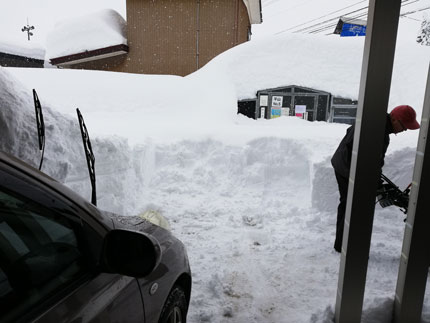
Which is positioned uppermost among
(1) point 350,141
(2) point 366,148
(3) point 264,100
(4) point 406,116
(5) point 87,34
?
(5) point 87,34

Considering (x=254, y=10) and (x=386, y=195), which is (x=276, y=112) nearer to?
(x=254, y=10)

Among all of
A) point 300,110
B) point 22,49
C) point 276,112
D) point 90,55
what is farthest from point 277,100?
point 22,49

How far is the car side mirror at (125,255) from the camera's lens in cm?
124

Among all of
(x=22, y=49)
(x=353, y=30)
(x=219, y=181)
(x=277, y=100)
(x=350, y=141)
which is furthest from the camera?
(x=22, y=49)

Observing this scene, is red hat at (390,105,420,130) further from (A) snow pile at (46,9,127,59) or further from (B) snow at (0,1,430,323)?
(A) snow pile at (46,9,127,59)

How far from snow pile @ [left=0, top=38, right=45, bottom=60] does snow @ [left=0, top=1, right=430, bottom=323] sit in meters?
14.2

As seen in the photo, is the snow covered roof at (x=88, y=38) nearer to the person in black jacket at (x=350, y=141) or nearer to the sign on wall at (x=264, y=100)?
the sign on wall at (x=264, y=100)

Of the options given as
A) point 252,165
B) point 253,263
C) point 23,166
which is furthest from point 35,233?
point 252,165

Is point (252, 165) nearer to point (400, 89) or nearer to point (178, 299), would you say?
point (178, 299)

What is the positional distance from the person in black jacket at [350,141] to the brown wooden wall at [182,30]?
632 inches

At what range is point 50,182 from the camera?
123cm

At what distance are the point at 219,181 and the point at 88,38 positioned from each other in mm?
15971

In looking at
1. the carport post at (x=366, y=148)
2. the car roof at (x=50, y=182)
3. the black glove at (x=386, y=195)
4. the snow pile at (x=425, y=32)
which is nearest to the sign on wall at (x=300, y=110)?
the black glove at (x=386, y=195)

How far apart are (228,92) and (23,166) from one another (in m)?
12.6
